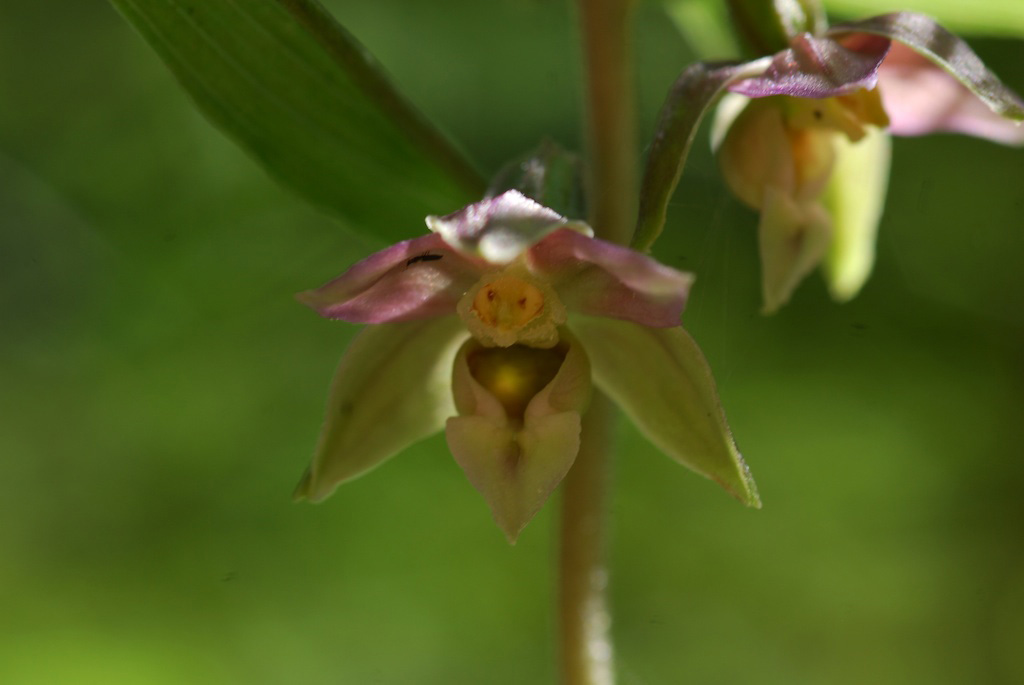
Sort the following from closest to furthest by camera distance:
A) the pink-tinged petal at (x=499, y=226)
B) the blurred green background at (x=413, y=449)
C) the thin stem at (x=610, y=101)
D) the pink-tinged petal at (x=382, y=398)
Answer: the pink-tinged petal at (x=499, y=226) → the pink-tinged petal at (x=382, y=398) → the thin stem at (x=610, y=101) → the blurred green background at (x=413, y=449)

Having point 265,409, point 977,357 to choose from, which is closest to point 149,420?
point 265,409

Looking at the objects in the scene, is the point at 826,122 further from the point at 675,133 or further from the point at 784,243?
the point at 675,133

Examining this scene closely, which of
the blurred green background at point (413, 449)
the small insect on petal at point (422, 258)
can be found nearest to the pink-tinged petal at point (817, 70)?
the small insect on petal at point (422, 258)

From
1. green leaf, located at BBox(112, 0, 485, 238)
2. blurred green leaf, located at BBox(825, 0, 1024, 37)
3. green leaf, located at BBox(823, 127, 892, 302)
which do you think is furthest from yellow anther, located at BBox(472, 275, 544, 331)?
blurred green leaf, located at BBox(825, 0, 1024, 37)

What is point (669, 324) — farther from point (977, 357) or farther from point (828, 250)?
point (977, 357)

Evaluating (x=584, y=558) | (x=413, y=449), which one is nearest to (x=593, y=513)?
(x=584, y=558)

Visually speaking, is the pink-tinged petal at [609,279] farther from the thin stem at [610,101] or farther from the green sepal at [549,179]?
the thin stem at [610,101]
